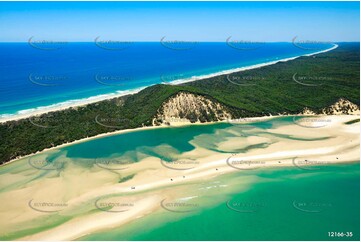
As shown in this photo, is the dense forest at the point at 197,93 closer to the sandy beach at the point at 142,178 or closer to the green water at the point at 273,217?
the sandy beach at the point at 142,178

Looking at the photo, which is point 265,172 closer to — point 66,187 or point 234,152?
point 234,152

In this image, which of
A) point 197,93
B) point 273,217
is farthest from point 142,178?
point 197,93

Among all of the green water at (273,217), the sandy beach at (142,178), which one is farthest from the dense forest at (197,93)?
the green water at (273,217)

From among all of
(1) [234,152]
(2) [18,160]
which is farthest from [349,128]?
(2) [18,160]

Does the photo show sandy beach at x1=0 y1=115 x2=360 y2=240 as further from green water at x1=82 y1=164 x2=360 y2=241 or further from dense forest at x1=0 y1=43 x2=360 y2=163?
dense forest at x1=0 y1=43 x2=360 y2=163

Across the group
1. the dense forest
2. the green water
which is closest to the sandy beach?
the green water

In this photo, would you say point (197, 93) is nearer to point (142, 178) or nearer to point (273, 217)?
point (142, 178)
